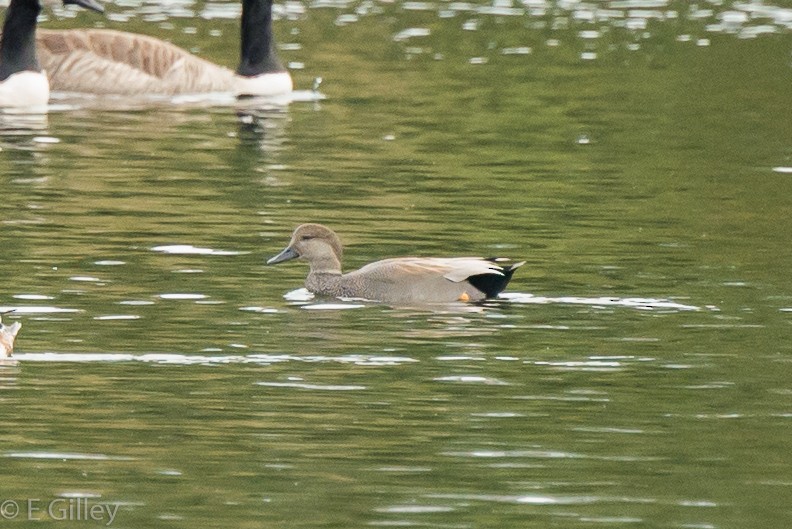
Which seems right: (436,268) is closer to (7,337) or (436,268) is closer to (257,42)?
(7,337)

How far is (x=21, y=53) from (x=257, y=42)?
4.13m

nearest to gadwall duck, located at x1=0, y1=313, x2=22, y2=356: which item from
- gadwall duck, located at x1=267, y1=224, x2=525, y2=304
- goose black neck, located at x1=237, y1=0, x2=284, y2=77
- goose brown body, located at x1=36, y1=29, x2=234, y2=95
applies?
gadwall duck, located at x1=267, y1=224, x2=525, y2=304

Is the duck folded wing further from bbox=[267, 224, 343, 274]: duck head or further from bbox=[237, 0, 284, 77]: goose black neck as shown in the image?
bbox=[237, 0, 284, 77]: goose black neck

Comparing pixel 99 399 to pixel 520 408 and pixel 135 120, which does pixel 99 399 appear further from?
pixel 135 120

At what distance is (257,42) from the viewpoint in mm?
35219

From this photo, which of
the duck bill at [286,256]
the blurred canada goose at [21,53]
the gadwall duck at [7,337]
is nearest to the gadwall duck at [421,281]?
the duck bill at [286,256]

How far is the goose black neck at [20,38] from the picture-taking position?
32438 mm

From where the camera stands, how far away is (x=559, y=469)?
12656 mm

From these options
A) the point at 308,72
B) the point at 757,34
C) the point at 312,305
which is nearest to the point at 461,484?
the point at 312,305

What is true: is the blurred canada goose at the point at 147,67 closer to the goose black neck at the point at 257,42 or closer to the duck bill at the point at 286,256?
the goose black neck at the point at 257,42

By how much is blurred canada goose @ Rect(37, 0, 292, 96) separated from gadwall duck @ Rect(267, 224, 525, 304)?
16.4 metres

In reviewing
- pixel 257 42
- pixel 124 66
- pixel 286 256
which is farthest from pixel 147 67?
pixel 286 256

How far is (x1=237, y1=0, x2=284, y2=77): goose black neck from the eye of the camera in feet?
115

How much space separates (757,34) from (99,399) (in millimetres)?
32106
